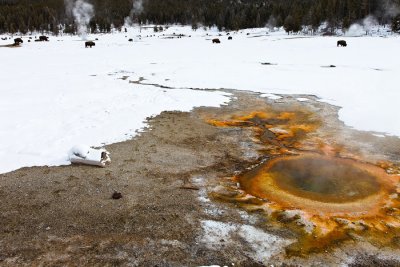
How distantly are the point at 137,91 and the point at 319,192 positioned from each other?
12.6m

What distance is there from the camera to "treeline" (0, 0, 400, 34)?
7569cm

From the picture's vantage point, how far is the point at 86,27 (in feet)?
370

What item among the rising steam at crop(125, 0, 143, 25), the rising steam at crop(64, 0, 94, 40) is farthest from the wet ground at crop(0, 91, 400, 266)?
the rising steam at crop(125, 0, 143, 25)

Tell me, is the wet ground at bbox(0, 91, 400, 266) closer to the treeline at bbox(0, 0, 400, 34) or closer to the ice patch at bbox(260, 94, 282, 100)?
the ice patch at bbox(260, 94, 282, 100)

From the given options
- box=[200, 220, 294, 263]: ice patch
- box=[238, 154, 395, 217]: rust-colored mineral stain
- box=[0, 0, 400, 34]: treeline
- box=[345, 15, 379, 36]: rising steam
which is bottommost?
box=[200, 220, 294, 263]: ice patch

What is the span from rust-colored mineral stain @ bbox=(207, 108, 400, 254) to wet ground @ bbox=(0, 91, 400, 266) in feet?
0.08

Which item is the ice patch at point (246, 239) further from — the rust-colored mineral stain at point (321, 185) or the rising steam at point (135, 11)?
the rising steam at point (135, 11)

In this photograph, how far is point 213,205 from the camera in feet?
26.5

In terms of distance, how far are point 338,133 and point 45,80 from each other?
16.9 metres

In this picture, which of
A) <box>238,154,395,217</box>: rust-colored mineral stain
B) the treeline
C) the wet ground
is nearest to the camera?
the wet ground

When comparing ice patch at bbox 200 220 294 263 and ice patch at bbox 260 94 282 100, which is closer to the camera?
ice patch at bbox 200 220 294 263

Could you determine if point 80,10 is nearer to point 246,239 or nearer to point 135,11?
point 135,11

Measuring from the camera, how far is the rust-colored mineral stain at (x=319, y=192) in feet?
23.6

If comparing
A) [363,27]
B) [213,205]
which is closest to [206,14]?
[363,27]
